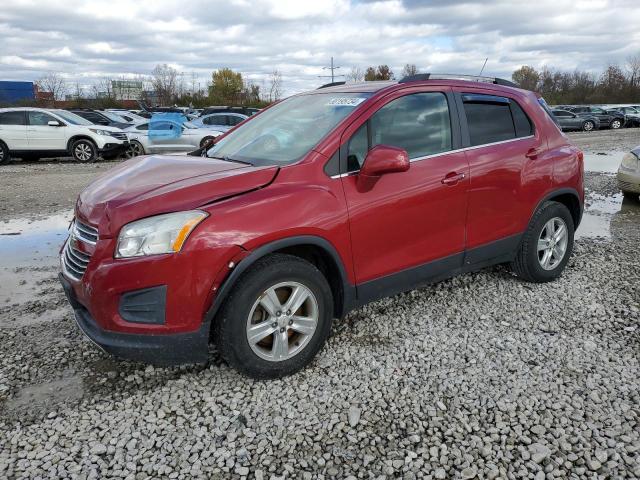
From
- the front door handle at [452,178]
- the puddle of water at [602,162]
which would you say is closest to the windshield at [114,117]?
the puddle of water at [602,162]

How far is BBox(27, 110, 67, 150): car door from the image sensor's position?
14.6m

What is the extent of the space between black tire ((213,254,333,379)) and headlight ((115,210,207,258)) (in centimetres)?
42

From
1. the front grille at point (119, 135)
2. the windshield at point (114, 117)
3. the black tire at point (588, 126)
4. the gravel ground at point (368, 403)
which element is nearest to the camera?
the gravel ground at point (368, 403)

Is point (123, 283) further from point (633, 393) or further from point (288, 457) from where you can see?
point (633, 393)

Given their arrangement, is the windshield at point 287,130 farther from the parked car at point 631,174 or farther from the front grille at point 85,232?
the parked car at point 631,174

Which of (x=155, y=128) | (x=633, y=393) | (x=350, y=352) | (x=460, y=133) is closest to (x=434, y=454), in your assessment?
(x=350, y=352)

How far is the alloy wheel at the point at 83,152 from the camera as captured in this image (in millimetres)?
14953

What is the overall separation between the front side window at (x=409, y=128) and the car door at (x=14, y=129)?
14343mm

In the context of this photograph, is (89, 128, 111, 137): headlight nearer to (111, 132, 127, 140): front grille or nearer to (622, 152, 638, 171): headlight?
(111, 132, 127, 140): front grille

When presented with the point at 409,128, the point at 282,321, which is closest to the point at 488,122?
the point at 409,128

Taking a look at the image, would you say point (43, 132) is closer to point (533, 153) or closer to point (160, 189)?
point (160, 189)

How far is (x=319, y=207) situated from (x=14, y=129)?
1473cm

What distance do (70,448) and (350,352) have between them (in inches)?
70.1

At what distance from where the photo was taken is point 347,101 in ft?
11.8
